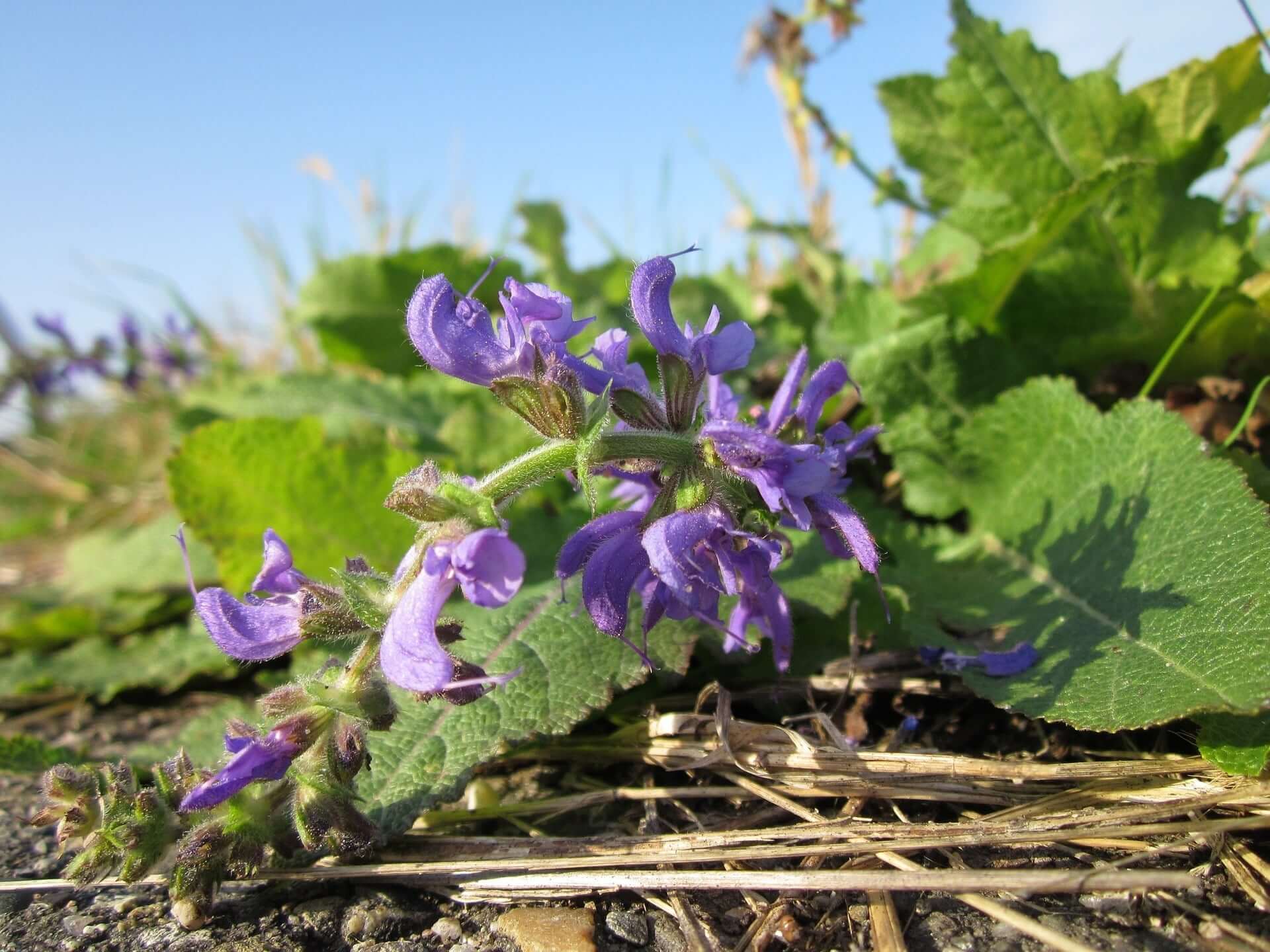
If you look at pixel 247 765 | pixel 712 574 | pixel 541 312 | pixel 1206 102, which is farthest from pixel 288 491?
pixel 1206 102

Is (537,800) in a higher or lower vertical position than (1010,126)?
lower

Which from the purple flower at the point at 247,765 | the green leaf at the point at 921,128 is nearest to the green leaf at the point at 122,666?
the purple flower at the point at 247,765

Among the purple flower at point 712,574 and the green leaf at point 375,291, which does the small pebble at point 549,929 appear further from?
the green leaf at point 375,291

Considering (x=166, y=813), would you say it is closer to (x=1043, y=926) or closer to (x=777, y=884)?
(x=777, y=884)

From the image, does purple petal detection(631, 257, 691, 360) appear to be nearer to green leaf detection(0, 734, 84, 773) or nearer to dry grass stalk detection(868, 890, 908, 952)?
dry grass stalk detection(868, 890, 908, 952)

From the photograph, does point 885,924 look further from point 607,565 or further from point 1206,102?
point 1206,102

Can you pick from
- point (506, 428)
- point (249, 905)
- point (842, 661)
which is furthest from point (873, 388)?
point (249, 905)
